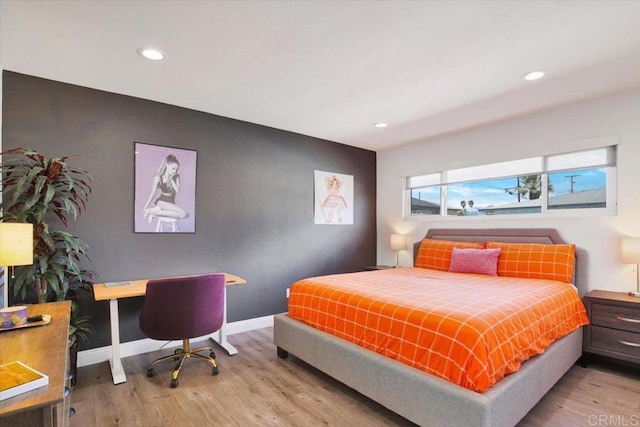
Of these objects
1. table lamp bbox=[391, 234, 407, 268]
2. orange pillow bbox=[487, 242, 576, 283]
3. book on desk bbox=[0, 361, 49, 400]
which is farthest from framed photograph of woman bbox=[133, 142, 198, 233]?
orange pillow bbox=[487, 242, 576, 283]

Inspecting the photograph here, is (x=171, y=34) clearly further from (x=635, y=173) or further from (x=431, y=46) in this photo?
(x=635, y=173)

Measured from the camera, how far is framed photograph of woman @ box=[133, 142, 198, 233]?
3.22 meters

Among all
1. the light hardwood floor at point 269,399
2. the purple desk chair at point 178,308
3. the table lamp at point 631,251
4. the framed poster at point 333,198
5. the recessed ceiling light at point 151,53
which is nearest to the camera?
the light hardwood floor at point 269,399

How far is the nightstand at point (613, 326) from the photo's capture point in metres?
2.64

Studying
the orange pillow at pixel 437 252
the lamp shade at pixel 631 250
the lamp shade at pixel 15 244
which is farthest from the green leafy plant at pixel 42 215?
the lamp shade at pixel 631 250

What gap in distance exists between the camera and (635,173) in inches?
119

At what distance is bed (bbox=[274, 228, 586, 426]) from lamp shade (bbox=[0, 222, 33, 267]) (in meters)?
1.93

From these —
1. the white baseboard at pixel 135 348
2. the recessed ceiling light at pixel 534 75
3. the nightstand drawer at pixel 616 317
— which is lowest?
the white baseboard at pixel 135 348

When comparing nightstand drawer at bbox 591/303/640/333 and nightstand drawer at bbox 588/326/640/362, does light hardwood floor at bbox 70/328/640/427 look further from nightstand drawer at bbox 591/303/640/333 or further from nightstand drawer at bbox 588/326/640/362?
nightstand drawer at bbox 591/303/640/333

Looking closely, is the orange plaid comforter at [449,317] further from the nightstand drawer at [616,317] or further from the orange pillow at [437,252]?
the orange pillow at [437,252]

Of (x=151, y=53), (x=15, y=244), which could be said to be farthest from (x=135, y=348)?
(x=151, y=53)

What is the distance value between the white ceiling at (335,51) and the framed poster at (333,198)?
1.37m

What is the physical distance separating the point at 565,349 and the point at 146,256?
12.3 ft

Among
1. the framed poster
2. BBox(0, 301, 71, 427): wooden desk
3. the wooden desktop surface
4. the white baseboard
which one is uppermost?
the framed poster
